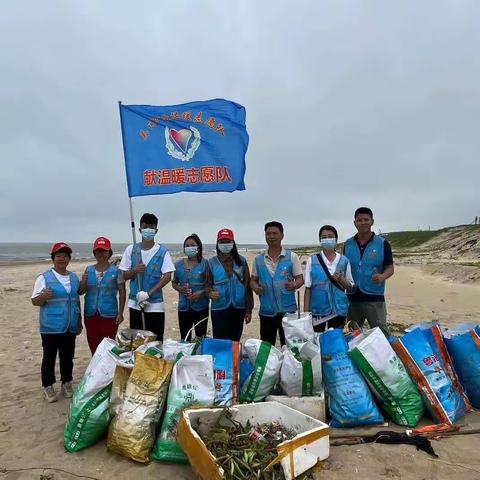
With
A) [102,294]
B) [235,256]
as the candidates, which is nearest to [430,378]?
[235,256]

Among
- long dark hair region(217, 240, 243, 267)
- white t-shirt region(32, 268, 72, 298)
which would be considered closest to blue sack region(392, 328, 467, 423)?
long dark hair region(217, 240, 243, 267)

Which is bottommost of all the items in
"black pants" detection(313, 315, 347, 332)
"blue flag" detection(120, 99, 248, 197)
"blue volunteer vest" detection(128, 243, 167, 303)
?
"black pants" detection(313, 315, 347, 332)

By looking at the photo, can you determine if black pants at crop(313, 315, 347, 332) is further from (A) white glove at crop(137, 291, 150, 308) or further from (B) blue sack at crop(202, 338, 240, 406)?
(A) white glove at crop(137, 291, 150, 308)

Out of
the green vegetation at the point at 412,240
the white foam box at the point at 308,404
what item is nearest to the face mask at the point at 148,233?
the white foam box at the point at 308,404

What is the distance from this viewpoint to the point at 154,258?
16.6 ft

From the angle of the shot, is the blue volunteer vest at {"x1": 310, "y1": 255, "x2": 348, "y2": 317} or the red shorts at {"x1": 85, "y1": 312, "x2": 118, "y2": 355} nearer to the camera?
the blue volunteer vest at {"x1": 310, "y1": 255, "x2": 348, "y2": 317}

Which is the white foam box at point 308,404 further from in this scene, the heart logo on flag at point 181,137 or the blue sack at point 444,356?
the heart logo on flag at point 181,137

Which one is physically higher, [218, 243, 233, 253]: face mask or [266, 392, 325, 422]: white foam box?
[218, 243, 233, 253]: face mask

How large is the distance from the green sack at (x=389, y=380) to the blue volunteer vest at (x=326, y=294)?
3.23ft

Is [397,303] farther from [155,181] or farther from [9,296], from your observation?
[9,296]

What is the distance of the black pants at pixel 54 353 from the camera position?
473cm

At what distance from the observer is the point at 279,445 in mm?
3047

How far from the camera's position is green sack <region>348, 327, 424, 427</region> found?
3855 millimetres

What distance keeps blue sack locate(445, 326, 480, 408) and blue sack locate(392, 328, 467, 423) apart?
197 mm
